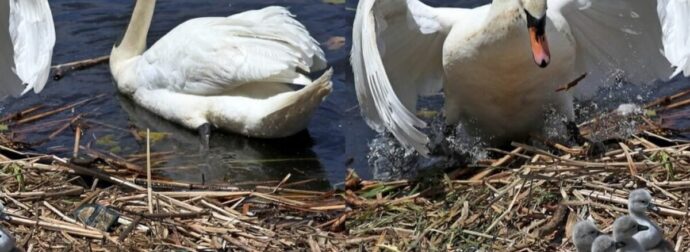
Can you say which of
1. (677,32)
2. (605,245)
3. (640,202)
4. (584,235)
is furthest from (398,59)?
(605,245)

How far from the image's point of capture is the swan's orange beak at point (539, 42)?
6.48m

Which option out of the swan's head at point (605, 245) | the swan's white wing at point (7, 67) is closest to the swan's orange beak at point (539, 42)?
the swan's head at point (605, 245)

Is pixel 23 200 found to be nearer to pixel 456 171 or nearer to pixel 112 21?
pixel 456 171

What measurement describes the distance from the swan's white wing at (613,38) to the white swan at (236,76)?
1.44m

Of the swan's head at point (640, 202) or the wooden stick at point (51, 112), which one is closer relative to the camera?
the swan's head at point (640, 202)

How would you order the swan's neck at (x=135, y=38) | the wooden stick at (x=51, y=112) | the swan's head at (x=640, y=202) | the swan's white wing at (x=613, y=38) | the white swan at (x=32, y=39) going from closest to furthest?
the swan's head at (x=640, y=202)
the white swan at (x=32, y=39)
the swan's white wing at (x=613, y=38)
the wooden stick at (x=51, y=112)
the swan's neck at (x=135, y=38)

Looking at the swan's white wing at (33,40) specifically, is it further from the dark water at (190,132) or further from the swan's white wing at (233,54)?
the swan's white wing at (233,54)

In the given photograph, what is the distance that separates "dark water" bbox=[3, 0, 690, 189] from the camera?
8.15 metres

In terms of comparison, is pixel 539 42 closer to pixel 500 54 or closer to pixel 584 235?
pixel 500 54

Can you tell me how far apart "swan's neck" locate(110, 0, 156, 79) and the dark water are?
9.1 inches

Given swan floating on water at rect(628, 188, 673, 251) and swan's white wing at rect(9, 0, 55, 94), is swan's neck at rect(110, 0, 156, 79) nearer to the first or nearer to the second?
swan's white wing at rect(9, 0, 55, 94)

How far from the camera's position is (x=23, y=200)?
682 centimetres

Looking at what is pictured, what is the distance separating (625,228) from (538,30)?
1.18 meters

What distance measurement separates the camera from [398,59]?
755cm
